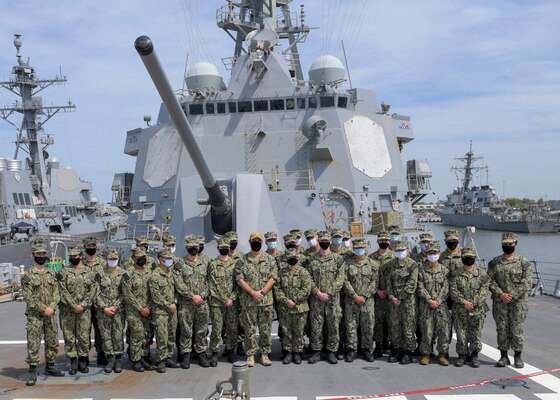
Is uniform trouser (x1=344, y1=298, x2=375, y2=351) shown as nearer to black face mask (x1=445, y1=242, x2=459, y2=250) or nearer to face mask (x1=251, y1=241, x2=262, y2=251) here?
black face mask (x1=445, y1=242, x2=459, y2=250)

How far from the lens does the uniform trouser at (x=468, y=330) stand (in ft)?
16.9

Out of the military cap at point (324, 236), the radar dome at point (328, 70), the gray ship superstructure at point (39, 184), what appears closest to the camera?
the military cap at point (324, 236)

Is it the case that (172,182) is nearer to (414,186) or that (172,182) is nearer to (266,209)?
(266,209)

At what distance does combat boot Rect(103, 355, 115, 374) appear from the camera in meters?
5.17

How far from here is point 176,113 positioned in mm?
5664

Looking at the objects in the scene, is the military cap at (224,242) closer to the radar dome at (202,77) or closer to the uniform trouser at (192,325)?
the uniform trouser at (192,325)

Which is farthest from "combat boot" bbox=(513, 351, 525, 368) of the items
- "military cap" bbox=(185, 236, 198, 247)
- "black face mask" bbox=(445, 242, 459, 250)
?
"military cap" bbox=(185, 236, 198, 247)

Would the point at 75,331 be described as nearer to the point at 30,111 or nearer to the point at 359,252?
the point at 359,252

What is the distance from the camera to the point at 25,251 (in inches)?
866

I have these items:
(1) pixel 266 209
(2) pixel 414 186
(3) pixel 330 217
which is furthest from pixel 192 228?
(2) pixel 414 186

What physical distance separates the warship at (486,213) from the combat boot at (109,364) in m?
49.9

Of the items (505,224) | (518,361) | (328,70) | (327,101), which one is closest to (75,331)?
(518,361)

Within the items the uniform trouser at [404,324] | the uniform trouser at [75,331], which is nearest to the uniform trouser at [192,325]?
the uniform trouser at [75,331]

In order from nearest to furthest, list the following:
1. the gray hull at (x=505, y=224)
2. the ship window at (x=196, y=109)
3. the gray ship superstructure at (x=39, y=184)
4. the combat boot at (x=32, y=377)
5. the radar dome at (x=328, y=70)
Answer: the combat boot at (x=32, y=377) → the ship window at (x=196, y=109) → the radar dome at (x=328, y=70) → the gray ship superstructure at (x=39, y=184) → the gray hull at (x=505, y=224)
